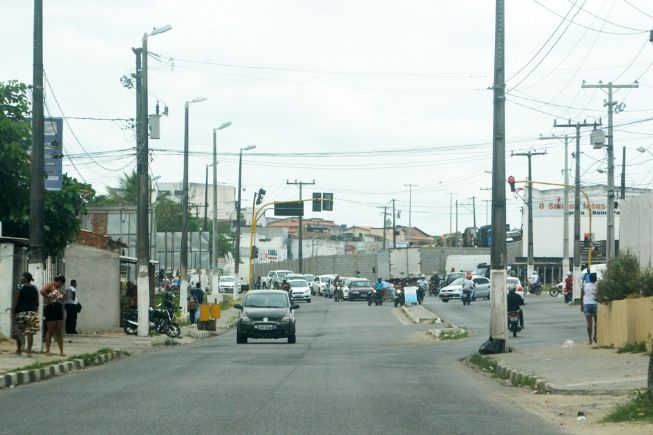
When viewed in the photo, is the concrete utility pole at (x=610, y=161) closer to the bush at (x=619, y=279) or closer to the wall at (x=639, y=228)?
the wall at (x=639, y=228)

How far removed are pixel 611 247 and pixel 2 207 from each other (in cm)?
3014

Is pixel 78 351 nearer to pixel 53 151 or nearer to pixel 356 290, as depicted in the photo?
pixel 53 151

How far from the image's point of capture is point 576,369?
2073 centimetres

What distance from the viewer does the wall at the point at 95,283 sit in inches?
1578

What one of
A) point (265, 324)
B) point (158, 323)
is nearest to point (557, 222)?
point (158, 323)

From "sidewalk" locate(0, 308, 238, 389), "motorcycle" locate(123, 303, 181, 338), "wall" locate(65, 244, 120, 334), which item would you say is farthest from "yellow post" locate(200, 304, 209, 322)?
"motorcycle" locate(123, 303, 181, 338)

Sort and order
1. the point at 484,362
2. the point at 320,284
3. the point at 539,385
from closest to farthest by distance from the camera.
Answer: the point at 539,385
the point at 484,362
the point at 320,284

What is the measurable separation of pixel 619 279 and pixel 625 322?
7.17ft

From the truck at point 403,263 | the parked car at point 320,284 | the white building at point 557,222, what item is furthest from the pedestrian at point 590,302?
the white building at point 557,222

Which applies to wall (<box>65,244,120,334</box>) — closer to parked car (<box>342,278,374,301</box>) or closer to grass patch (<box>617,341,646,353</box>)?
grass patch (<box>617,341,646,353</box>)

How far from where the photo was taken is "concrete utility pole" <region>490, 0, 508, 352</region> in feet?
87.3

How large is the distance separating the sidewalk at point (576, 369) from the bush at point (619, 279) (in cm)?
148

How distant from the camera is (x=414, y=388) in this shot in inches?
712

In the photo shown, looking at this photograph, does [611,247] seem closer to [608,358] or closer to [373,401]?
[608,358]
